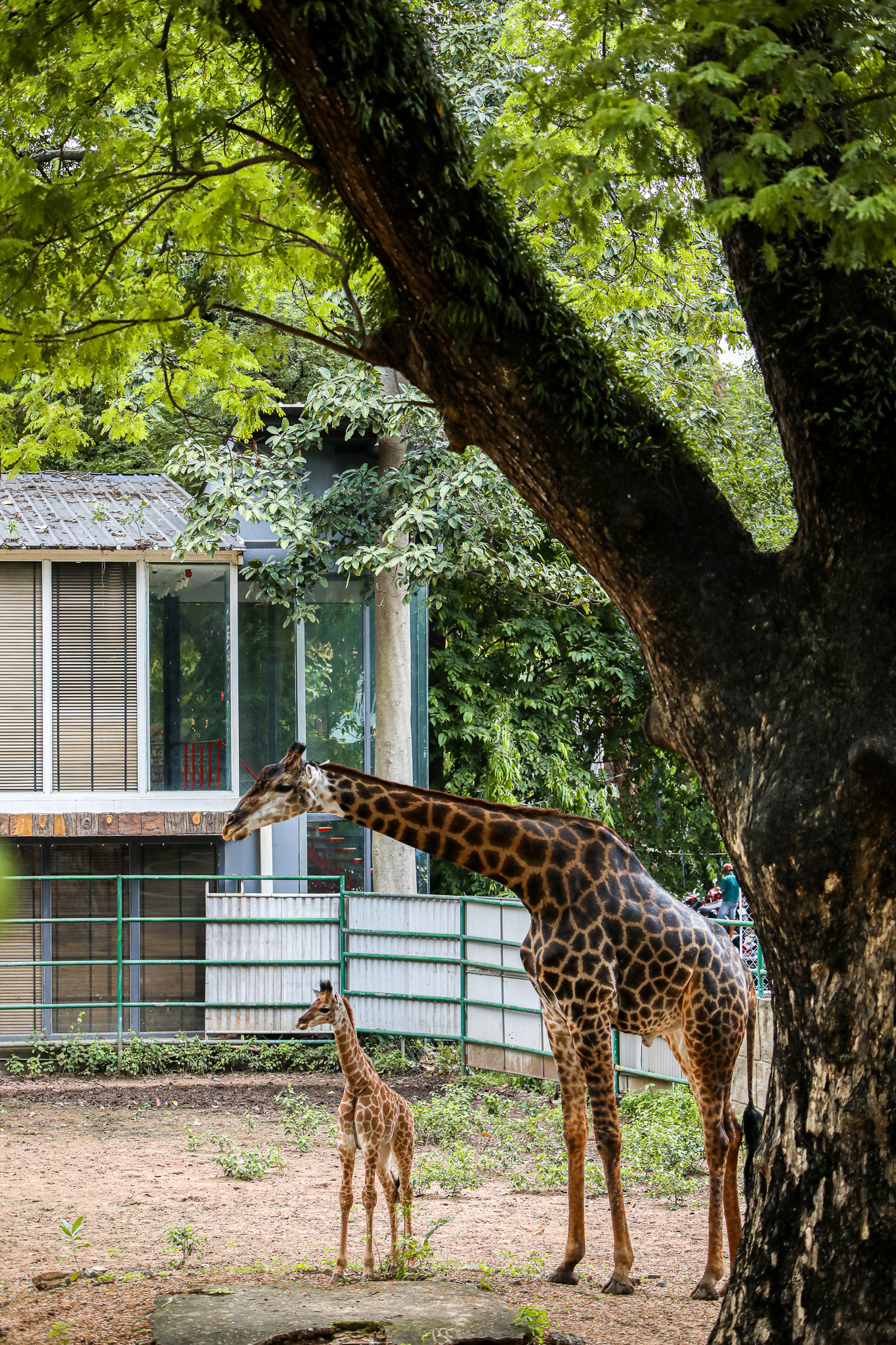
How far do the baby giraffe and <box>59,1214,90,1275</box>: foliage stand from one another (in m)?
1.37

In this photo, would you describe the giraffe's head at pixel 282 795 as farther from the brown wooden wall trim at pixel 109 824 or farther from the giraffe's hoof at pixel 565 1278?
the brown wooden wall trim at pixel 109 824

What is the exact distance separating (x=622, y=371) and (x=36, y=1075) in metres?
11.1

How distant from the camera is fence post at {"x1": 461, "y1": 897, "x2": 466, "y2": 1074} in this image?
43.6 feet

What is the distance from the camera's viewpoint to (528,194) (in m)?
4.61

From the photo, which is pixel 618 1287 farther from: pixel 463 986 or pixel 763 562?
pixel 463 986

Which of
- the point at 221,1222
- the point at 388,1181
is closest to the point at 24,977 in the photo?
the point at 221,1222

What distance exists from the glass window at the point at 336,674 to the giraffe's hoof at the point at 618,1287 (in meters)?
10.4

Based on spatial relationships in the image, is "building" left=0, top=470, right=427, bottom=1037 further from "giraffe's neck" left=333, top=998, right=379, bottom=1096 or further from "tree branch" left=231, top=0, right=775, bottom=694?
"tree branch" left=231, top=0, right=775, bottom=694

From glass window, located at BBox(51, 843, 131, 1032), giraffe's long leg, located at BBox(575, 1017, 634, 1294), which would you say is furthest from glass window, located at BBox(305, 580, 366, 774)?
giraffe's long leg, located at BBox(575, 1017, 634, 1294)

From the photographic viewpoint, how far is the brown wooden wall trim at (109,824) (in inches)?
568

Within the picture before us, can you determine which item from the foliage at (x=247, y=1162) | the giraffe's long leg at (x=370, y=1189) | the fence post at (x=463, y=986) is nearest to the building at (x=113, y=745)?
the fence post at (x=463, y=986)

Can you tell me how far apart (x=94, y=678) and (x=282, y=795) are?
900 centimetres

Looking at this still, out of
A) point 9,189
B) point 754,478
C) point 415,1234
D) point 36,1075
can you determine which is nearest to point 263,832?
point 36,1075

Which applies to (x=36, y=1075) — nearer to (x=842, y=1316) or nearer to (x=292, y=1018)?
(x=292, y=1018)
